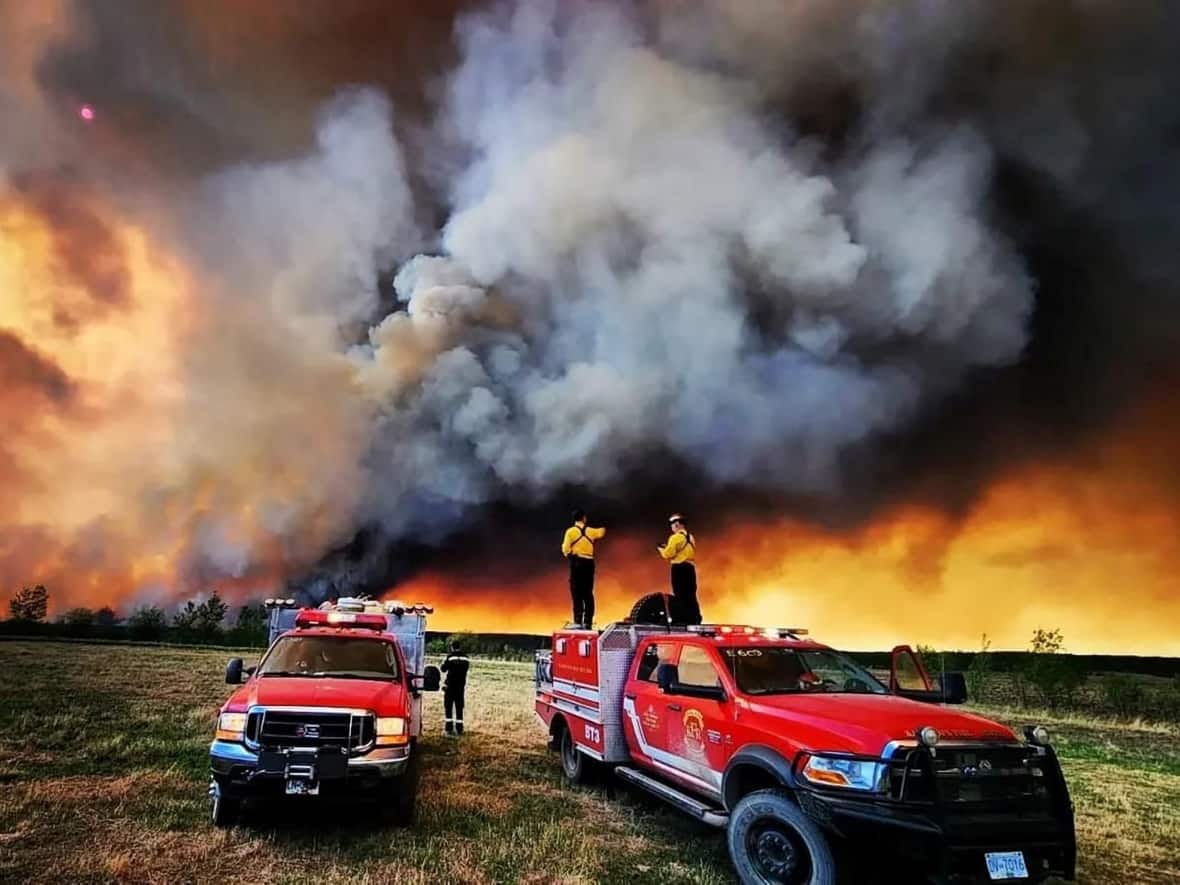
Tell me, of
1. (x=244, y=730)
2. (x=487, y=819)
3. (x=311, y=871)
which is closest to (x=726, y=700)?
(x=487, y=819)

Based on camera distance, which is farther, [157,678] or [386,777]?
[157,678]

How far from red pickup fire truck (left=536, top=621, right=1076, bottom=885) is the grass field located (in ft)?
2.87

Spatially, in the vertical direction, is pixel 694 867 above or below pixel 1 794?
below

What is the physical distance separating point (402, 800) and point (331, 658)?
218 centimetres

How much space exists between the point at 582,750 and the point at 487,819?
182 cm

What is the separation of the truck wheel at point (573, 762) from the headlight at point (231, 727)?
4.38 metres

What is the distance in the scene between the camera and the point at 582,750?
30.9 feet

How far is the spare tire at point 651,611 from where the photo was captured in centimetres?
953

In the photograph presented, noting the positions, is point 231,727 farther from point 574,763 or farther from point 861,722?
point 861,722

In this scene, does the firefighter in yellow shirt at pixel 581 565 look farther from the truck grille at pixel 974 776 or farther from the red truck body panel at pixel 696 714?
the truck grille at pixel 974 776

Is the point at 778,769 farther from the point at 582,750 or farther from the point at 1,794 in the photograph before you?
the point at 1,794

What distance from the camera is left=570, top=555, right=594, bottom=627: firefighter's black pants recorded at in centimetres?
1238

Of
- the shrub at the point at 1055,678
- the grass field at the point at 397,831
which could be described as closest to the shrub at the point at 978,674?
the shrub at the point at 1055,678

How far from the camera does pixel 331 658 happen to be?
29.1ft
